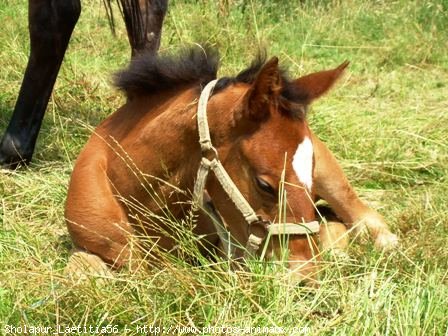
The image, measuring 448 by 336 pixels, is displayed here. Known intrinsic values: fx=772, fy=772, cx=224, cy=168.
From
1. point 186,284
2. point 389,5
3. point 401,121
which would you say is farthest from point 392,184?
point 389,5

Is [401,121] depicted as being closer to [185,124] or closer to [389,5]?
[185,124]

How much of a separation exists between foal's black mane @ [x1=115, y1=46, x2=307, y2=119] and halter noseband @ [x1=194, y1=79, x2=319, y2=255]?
0.21 metres

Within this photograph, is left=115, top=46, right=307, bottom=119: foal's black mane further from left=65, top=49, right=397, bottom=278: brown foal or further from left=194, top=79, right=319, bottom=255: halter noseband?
left=194, top=79, right=319, bottom=255: halter noseband

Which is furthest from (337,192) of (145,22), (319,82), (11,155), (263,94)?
(11,155)

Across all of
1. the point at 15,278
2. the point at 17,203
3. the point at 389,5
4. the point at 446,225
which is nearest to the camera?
the point at 15,278

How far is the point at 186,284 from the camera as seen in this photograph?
92.2 inches

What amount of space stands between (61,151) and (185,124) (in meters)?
1.74

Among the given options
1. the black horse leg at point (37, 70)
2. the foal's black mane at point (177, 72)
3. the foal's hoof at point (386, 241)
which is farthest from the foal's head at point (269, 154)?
the black horse leg at point (37, 70)

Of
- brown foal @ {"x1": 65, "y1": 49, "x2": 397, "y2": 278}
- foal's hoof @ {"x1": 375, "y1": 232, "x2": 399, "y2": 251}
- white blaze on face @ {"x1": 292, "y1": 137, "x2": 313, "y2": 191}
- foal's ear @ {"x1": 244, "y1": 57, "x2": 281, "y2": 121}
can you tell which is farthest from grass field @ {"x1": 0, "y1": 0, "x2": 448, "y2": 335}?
foal's ear @ {"x1": 244, "y1": 57, "x2": 281, "y2": 121}

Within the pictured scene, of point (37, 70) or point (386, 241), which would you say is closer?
point (386, 241)

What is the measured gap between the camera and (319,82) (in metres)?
2.68

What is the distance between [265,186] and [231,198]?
0.13 metres

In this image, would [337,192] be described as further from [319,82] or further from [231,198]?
[231,198]

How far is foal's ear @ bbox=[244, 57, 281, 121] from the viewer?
2.38 m
